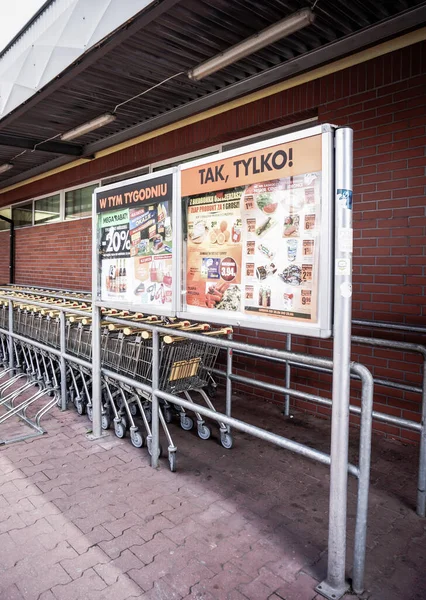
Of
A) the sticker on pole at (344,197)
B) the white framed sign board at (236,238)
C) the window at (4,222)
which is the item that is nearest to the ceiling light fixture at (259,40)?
the white framed sign board at (236,238)

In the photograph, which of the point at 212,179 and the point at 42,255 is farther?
the point at 42,255

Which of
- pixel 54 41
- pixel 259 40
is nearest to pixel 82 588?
pixel 259 40

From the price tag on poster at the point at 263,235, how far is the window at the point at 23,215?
8.97 metres

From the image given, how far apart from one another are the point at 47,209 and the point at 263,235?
28.6ft

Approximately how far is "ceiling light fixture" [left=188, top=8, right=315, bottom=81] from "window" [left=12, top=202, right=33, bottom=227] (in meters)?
7.59

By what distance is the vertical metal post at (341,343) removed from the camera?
2.02 meters

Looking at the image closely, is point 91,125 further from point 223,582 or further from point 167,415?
point 223,582

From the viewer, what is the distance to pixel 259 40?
367 cm

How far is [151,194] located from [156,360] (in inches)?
49.5

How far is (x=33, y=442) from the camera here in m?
3.93

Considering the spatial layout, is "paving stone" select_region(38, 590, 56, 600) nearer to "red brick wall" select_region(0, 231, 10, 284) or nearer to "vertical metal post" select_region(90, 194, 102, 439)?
"vertical metal post" select_region(90, 194, 102, 439)

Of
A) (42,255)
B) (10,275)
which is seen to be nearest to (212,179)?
(42,255)

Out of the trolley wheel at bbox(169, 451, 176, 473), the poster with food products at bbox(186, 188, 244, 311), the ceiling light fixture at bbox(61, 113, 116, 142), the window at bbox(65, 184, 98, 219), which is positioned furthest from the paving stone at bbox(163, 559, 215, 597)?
the window at bbox(65, 184, 98, 219)

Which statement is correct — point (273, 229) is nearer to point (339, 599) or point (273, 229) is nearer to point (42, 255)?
point (339, 599)
